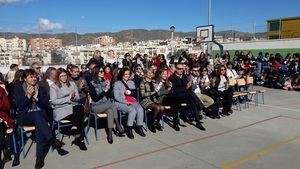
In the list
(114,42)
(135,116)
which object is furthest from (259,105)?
(114,42)

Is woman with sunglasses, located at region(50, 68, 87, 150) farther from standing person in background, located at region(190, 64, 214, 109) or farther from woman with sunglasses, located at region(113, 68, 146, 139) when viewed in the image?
standing person in background, located at region(190, 64, 214, 109)

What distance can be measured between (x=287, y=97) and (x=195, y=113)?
19.4ft

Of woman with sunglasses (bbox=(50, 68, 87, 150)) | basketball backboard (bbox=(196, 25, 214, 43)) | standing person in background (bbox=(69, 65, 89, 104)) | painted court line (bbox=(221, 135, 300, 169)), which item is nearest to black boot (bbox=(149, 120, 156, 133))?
standing person in background (bbox=(69, 65, 89, 104))

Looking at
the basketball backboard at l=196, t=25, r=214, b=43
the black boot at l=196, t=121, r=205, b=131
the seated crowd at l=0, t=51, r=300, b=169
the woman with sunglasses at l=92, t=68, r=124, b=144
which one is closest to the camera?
the seated crowd at l=0, t=51, r=300, b=169

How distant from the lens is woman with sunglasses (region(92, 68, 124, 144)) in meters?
6.09

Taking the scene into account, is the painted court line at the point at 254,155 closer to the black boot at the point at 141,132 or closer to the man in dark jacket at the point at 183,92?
the man in dark jacket at the point at 183,92

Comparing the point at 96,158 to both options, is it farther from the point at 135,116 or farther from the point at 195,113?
the point at 195,113

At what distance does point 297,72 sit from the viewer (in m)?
14.1

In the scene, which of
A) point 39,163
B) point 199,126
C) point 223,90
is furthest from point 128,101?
point 223,90

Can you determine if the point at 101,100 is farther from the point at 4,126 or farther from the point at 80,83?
the point at 4,126

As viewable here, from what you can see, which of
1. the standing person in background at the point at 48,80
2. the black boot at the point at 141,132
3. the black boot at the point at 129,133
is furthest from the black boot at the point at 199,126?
the standing person in background at the point at 48,80

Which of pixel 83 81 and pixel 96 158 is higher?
pixel 83 81

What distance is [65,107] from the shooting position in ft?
18.7

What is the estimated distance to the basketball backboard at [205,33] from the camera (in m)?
18.3
